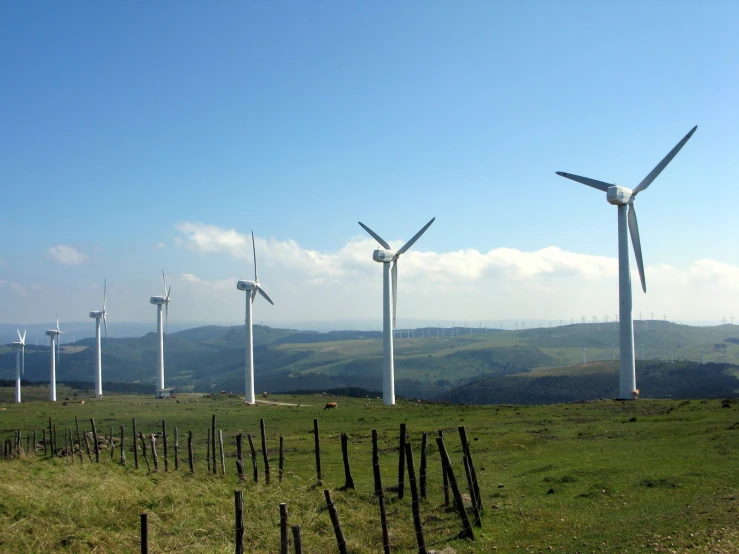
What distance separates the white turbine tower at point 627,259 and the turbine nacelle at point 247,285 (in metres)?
55.9

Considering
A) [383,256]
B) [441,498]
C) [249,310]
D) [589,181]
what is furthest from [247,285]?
[441,498]

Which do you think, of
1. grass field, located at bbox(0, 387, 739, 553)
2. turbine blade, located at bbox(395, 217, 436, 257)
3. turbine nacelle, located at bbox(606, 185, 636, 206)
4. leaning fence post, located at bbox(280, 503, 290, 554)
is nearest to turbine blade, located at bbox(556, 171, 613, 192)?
turbine nacelle, located at bbox(606, 185, 636, 206)

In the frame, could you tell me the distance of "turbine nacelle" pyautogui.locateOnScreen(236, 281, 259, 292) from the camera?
101625mm

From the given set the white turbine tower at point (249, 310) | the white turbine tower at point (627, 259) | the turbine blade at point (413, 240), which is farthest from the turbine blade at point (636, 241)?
the white turbine tower at point (249, 310)

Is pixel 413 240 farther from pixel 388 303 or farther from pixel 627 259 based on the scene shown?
pixel 627 259

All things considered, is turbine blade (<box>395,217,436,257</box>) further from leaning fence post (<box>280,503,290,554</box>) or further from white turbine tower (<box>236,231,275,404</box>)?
leaning fence post (<box>280,503,290,554</box>)

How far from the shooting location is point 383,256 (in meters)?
84.6

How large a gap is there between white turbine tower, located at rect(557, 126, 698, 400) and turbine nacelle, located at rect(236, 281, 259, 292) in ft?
183

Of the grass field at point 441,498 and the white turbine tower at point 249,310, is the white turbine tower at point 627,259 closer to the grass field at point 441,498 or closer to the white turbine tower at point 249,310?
the grass field at point 441,498

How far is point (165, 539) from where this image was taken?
60.3ft

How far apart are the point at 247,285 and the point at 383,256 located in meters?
27.3

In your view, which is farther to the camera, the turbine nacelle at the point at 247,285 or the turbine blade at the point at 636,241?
the turbine nacelle at the point at 247,285

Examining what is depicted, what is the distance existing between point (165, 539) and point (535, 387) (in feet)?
489

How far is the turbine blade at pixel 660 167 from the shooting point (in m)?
64.1
